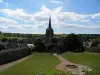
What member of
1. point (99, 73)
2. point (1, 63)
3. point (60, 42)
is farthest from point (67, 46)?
point (99, 73)

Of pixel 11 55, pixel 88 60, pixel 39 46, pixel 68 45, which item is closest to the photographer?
pixel 88 60

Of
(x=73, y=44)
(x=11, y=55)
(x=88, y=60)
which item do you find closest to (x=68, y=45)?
(x=73, y=44)

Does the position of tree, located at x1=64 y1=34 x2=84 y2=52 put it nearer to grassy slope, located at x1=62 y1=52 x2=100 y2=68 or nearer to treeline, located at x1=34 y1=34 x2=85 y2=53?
treeline, located at x1=34 y1=34 x2=85 y2=53

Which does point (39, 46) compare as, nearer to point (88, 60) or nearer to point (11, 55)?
point (11, 55)

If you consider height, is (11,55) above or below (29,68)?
above

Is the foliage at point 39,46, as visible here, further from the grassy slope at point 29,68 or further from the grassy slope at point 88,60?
the grassy slope at point 29,68

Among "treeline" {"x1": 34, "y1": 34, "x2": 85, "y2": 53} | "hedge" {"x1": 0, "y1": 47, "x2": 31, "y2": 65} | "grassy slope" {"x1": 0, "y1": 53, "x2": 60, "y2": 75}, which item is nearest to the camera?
"grassy slope" {"x1": 0, "y1": 53, "x2": 60, "y2": 75}

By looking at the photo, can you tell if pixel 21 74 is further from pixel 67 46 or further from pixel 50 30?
pixel 50 30

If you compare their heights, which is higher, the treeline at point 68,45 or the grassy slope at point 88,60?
the treeline at point 68,45

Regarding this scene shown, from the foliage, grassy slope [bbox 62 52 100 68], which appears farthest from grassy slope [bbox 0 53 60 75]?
the foliage

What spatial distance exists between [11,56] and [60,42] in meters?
33.6

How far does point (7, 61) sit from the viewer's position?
47.8 m

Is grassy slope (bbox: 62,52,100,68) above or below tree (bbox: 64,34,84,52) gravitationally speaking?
below

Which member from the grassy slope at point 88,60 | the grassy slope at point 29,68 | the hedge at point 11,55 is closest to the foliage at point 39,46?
the hedge at point 11,55
